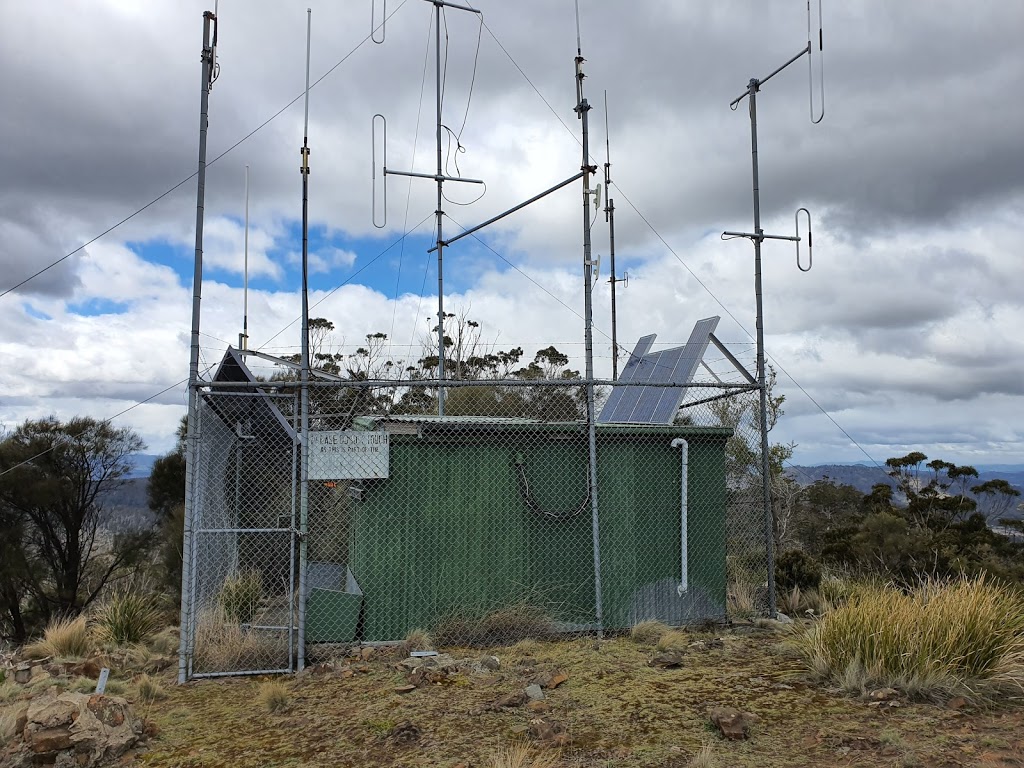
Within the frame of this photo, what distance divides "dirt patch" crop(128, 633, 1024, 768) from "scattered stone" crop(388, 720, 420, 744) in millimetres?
14

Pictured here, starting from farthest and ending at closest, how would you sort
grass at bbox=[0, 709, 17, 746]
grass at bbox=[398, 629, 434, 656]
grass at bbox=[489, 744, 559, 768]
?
grass at bbox=[398, 629, 434, 656], grass at bbox=[0, 709, 17, 746], grass at bbox=[489, 744, 559, 768]

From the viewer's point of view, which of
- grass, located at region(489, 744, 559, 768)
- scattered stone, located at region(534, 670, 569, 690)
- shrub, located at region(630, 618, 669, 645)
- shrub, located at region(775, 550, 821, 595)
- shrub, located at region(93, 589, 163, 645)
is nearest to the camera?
grass, located at region(489, 744, 559, 768)

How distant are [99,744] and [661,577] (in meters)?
5.56

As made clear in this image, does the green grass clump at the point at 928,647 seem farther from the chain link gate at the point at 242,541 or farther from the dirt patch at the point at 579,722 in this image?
the chain link gate at the point at 242,541

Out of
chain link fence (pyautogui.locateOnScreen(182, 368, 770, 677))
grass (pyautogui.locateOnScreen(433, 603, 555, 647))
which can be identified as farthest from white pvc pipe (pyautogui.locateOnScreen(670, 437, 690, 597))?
grass (pyautogui.locateOnScreen(433, 603, 555, 647))

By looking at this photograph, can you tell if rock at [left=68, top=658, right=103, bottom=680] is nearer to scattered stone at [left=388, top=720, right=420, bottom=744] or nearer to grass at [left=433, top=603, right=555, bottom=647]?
grass at [left=433, top=603, right=555, bottom=647]

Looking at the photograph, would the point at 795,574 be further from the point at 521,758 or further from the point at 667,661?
the point at 521,758

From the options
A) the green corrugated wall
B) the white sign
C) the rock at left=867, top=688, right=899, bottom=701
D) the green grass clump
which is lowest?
the rock at left=867, top=688, right=899, bottom=701

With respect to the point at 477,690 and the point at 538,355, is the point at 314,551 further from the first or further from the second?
the point at 538,355

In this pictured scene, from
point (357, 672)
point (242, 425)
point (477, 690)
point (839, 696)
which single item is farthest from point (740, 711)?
point (242, 425)

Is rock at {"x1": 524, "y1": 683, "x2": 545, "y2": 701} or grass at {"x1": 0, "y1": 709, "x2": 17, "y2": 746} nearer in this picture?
grass at {"x1": 0, "y1": 709, "x2": 17, "y2": 746}

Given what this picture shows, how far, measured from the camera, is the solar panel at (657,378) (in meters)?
8.73

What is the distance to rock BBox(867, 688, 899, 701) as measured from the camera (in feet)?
18.2

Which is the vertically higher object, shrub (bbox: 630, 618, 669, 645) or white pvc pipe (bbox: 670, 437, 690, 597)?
white pvc pipe (bbox: 670, 437, 690, 597)
